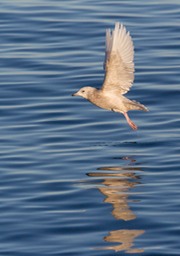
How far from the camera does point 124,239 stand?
14.1 metres

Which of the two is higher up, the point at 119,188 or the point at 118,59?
the point at 118,59

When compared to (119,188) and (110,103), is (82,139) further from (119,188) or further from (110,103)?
(119,188)

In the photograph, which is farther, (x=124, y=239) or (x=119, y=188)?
(x=119, y=188)

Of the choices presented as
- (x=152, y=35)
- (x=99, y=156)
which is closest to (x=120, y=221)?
(x=99, y=156)

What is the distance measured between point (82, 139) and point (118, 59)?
163 centimetres

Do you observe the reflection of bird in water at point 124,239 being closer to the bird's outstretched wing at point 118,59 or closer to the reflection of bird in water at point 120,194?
the reflection of bird in water at point 120,194

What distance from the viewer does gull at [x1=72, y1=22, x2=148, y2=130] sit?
17312 millimetres

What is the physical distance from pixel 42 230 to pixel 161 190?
2.14 m

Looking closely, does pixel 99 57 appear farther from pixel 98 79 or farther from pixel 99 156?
pixel 99 156

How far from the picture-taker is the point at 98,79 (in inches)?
846

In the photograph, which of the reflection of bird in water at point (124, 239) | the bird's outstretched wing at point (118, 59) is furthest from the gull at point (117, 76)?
the reflection of bird in water at point (124, 239)

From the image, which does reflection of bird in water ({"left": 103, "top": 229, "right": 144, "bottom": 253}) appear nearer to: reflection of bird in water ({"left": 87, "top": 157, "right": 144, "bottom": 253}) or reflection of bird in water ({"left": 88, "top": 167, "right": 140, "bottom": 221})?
reflection of bird in water ({"left": 87, "top": 157, "right": 144, "bottom": 253})

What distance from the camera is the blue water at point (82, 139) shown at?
567 inches

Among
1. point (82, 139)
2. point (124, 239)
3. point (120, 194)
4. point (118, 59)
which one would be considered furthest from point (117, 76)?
point (124, 239)
